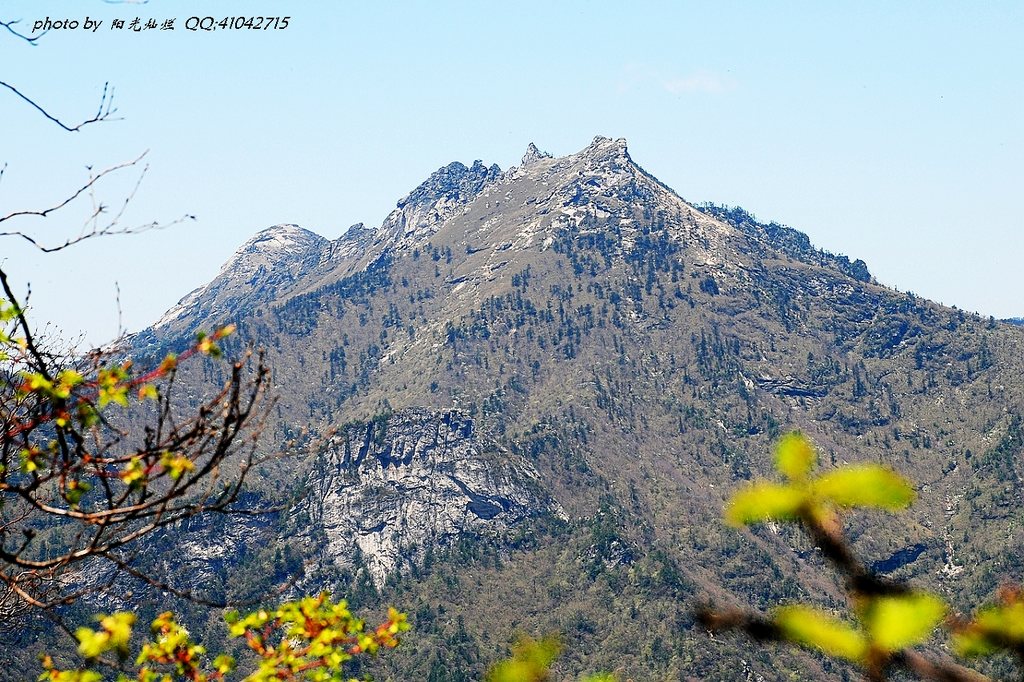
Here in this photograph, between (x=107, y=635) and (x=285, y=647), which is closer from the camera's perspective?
(x=107, y=635)

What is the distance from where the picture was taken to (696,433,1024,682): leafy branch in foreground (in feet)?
9.11

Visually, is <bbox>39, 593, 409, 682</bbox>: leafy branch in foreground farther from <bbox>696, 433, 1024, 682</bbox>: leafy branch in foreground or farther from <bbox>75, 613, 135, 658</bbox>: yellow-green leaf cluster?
<bbox>696, 433, 1024, 682</bbox>: leafy branch in foreground

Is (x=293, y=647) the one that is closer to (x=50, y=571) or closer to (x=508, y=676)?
(x=50, y=571)

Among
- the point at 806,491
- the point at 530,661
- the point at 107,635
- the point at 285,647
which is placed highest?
the point at 806,491

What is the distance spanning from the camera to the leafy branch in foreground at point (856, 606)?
2775 millimetres

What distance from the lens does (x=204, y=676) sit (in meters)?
9.09

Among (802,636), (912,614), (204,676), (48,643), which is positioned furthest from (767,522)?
(48,643)

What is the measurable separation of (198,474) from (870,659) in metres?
6.49

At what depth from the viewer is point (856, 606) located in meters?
3.16

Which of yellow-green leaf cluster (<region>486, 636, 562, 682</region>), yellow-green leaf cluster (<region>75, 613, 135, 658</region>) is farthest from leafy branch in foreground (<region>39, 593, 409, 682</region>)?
A: yellow-green leaf cluster (<region>486, 636, 562, 682</region>)

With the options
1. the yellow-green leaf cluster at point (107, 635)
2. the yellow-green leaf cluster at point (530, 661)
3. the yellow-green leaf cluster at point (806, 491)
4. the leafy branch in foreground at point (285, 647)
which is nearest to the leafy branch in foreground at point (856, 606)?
the yellow-green leaf cluster at point (806, 491)

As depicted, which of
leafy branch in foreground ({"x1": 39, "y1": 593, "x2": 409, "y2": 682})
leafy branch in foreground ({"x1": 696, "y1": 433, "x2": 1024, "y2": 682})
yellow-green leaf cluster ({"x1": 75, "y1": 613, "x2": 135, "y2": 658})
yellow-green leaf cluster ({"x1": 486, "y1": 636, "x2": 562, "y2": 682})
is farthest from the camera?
leafy branch in foreground ({"x1": 39, "y1": 593, "x2": 409, "y2": 682})

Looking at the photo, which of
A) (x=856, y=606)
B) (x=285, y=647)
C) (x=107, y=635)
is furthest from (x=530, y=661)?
(x=285, y=647)

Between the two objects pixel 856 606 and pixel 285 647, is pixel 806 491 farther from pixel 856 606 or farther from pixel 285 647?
pixel 285 647
